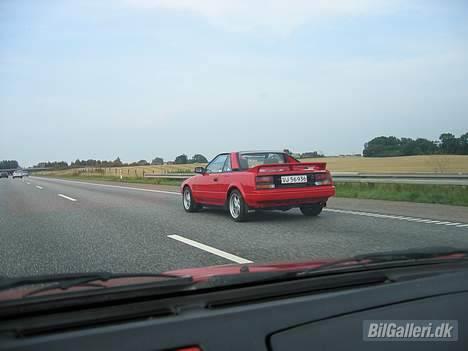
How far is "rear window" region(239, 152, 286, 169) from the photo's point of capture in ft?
29.4

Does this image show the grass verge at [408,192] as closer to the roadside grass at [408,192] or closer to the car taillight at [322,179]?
the roadside grass at [408,192]

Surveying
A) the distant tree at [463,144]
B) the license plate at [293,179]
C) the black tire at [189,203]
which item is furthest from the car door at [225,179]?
the distant tree at [463,144]

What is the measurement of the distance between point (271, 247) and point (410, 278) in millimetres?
3875

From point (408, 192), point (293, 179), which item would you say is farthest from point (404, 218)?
point (408, 192)

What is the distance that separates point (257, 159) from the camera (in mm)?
9117

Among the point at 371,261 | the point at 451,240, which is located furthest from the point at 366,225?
the point at 371,261

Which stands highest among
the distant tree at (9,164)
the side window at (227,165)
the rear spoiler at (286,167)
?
the distant tree at (9,164)

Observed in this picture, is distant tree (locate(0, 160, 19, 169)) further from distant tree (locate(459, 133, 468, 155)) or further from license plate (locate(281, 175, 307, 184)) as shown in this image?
license plate (locate(281, 175, 307, 184))

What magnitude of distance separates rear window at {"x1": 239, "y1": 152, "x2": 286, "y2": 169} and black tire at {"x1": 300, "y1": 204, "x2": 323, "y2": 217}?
116 centimetres

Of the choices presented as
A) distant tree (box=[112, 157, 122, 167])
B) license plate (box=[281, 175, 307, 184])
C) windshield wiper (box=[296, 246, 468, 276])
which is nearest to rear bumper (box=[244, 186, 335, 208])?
license plate (box=[281, 175, 307, 184])

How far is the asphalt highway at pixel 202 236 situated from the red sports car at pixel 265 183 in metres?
0.37

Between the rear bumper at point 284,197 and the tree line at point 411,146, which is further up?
the tree line at point 411,146

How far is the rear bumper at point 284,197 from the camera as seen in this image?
820 cm

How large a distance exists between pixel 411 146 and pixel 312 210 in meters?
42.1
